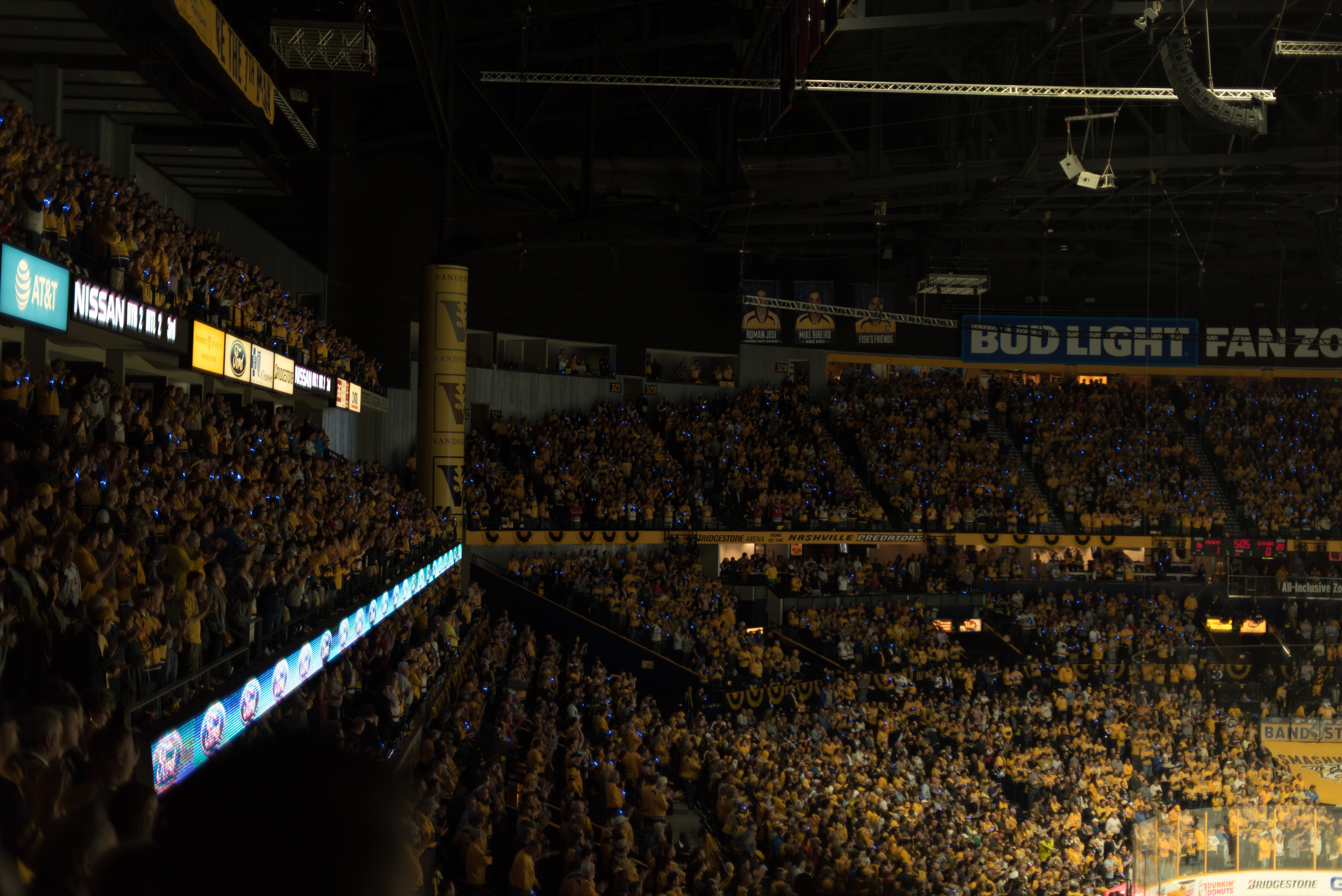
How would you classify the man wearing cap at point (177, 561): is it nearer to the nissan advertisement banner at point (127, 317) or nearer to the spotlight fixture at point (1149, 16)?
the nissan advertisement banner at point (127, 317)

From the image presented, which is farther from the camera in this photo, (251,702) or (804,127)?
(804,127)

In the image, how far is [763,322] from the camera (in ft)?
126

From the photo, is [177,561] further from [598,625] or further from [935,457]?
[935,457]

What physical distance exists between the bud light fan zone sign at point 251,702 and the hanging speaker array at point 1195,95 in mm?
11305

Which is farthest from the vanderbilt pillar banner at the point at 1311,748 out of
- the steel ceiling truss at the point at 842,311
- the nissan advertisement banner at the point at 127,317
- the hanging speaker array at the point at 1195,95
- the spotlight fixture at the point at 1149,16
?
the nissan advertisement banner at the point at 127,317

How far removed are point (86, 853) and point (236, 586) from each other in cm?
835

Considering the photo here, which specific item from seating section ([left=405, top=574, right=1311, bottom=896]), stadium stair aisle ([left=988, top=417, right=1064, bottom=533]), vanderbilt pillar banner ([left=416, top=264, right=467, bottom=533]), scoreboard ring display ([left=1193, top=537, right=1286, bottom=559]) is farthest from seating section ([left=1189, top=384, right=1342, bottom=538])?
vanderbilt pillar banner ([left=416, top=264, right=467, bottom=533])

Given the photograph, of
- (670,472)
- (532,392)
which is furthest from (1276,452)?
(532,392)

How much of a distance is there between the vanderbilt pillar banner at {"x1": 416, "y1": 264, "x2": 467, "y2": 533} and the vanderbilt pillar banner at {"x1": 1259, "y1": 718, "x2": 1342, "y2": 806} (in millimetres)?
19875

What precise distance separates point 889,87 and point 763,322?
73.3 feet

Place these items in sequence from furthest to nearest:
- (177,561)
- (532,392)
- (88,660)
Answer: (532,392), (177,561), (88,660)

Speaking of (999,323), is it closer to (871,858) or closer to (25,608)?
(871,858)

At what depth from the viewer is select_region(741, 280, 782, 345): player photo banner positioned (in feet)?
125

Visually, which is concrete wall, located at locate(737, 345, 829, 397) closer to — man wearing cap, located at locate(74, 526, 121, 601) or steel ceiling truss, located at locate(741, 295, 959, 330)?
steel ceiling truss, located at locate(741, 295, 959, 330)
